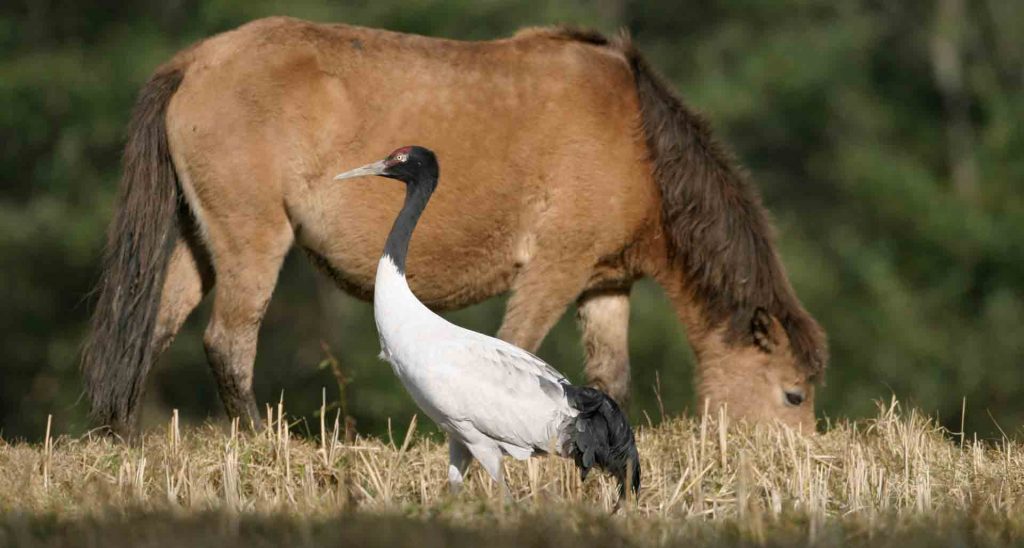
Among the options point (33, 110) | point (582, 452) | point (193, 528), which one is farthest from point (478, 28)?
point (193, 528)

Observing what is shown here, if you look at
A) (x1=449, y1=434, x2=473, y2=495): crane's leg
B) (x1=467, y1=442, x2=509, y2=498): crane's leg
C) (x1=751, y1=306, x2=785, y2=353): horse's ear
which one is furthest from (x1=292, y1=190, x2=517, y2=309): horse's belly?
(x1=467, y1=442, x2=509, y2=498): crane's leg

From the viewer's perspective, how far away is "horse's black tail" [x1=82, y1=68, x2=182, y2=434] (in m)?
7.84

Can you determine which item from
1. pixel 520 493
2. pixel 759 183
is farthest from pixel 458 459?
pixel 759 183

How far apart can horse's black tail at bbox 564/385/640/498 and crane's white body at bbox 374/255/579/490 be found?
76 mm

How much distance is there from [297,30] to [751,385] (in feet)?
10.9

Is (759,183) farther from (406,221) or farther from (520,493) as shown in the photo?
(520,493)

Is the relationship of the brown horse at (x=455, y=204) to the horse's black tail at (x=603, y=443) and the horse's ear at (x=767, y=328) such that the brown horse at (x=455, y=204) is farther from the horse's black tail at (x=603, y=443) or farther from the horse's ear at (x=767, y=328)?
the horse's black tail at (x=603, y=443)

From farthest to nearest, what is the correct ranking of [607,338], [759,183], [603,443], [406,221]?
[759,183], [607,338], [406,221], [603,443]

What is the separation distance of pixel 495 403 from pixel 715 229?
10.5 ft

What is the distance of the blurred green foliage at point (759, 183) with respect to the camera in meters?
17.8

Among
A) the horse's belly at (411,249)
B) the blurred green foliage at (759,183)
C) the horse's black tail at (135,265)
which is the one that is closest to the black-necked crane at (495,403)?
the horse's belly at (411,249)

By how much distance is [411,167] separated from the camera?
6594mm

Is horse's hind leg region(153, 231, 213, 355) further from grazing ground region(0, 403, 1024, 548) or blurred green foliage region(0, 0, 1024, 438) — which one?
blurred green foliage region(0, 0, 1024, 438)

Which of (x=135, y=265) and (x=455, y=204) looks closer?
(x=135, y=265)
